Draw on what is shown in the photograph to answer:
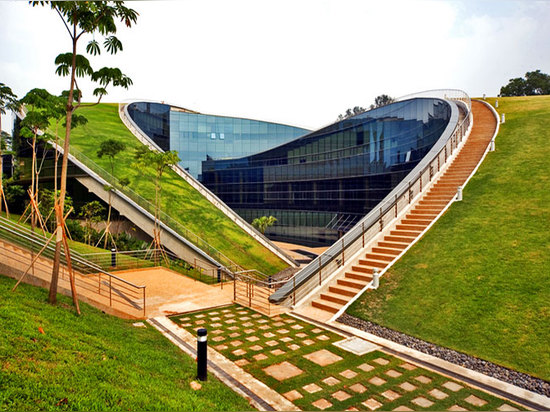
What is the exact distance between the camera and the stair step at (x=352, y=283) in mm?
11184

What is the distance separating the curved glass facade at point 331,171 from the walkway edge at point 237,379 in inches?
1027

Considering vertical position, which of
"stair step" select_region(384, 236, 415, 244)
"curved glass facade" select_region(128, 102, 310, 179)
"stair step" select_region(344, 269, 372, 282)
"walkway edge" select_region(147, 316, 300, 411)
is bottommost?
"walkway edge" select_region(147, 316, 300, 411)

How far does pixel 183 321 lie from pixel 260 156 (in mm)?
39492

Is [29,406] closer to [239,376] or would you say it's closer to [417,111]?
[239,376]

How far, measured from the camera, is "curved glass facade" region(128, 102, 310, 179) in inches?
1986

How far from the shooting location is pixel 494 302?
840cm

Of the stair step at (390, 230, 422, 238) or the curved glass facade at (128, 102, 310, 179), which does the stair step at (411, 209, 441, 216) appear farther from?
the curved glass facade at (128, 102, 310, 179)

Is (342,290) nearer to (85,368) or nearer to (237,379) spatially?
(237,379)

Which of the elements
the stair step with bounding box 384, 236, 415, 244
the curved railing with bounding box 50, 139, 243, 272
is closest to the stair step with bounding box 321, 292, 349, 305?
the stair step with bounding box 384, 236, 415, 244

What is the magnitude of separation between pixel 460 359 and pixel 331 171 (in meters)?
33.4

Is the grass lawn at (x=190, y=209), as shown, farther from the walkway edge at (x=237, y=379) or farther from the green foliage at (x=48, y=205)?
Answer: the walkway edge at (x=237, y=379)

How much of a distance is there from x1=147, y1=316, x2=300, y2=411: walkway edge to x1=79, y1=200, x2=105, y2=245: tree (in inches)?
708

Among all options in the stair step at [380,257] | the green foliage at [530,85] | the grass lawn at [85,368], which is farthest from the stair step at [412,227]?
the green foliage at [530,85]

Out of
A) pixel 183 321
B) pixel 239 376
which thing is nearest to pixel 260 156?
pixel 183 321
